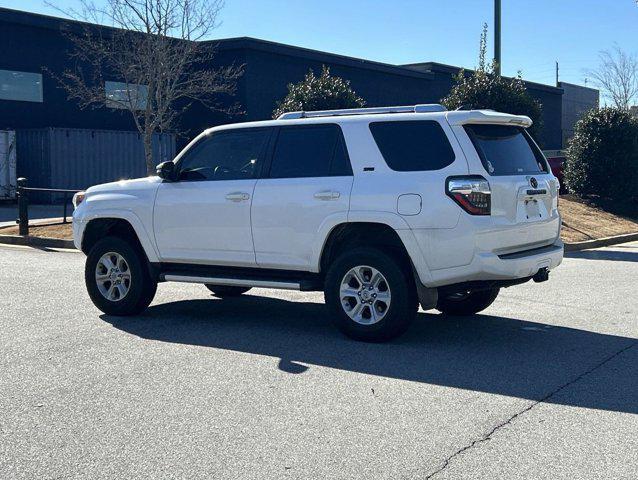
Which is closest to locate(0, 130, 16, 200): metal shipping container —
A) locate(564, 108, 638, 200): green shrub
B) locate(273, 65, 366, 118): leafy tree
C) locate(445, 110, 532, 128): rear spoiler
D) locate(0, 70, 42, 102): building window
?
locate(0, 70, 42, 102): building window

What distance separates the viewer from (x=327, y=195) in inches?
297

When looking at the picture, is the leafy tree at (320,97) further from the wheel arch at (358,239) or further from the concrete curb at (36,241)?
the wheel arch at (358,239)

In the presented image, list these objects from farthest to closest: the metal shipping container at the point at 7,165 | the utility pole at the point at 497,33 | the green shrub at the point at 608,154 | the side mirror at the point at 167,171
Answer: the metal shipping container at the point at 7,165, the green shrub at the point at 608,154, the utility pole at the point at 497,33, the side mirror at the point at 167,171

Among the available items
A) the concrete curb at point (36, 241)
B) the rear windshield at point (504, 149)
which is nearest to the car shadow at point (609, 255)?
the rear windshield at point (504, 149)

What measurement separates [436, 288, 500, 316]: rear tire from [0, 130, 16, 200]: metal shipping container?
2164 centimetres

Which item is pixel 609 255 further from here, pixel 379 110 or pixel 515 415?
pixel 515 415

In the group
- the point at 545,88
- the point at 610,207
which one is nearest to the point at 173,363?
the point at 610,207

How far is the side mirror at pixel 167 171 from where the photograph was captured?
8422mm

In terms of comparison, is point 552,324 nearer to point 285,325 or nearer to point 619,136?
point 285,325

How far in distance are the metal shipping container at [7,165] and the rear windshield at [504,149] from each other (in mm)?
22555

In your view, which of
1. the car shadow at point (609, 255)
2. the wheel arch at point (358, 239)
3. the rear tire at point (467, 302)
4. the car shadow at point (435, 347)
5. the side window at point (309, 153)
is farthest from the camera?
the car shadow at point (609, 255)

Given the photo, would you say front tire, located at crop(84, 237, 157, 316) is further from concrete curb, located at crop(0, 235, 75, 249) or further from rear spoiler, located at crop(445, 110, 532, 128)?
concrete curb, located at crop(0, 235, 75, 249)

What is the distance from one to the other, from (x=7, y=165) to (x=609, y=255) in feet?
64.0

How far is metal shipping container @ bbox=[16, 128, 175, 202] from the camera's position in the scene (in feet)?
90.1
